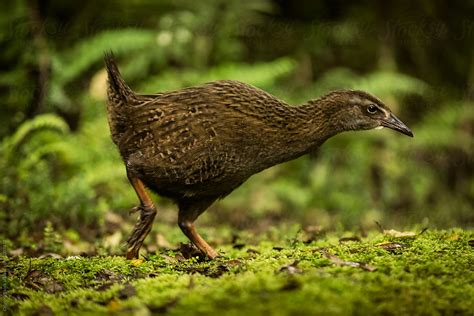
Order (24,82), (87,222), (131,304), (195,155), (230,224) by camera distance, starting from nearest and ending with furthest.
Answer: (131,304) → (195,155) → (87,222) → (230,224) → (24,82)

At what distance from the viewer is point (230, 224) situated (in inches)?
359

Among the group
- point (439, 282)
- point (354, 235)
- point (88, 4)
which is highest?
point (88, 4)

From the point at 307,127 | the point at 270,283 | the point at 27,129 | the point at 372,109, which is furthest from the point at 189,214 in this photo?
the point at 27,129

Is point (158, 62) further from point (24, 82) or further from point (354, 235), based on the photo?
point (354, 235)

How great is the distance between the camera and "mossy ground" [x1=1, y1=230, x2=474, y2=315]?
11.5ft

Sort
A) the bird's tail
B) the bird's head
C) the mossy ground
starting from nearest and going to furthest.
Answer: the mossy ground → the bird's tail → the bird's head

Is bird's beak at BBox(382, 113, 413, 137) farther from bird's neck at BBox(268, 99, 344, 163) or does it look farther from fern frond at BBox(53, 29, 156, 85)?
fern frond at BBox(53, 29, 156, 85)

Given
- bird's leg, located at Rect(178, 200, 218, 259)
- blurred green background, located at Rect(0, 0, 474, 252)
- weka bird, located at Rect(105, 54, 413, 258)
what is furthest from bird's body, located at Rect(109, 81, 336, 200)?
blurred green background, located at Rect(0, 0, 474, 252)

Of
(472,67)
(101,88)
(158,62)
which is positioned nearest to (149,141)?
(101,88)

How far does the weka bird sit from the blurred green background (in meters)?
1.61

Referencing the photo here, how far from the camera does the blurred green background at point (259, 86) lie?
28.1 feet

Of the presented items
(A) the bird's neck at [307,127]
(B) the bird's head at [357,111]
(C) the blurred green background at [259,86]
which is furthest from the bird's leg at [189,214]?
(C) the blurred green background at [259,86]

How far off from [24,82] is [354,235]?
5.82 metres


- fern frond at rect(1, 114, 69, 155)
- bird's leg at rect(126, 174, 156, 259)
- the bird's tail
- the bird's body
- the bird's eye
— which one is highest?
the bird's tail
